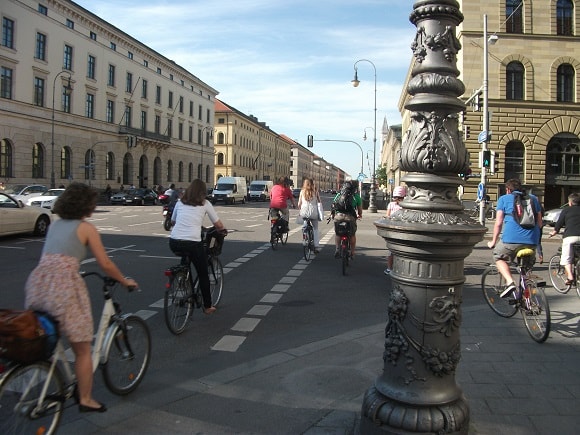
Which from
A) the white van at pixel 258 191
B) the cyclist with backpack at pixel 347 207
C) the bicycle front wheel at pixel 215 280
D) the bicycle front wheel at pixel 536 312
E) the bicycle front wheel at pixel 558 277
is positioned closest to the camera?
the bicycle front wheel at pixel 536 312

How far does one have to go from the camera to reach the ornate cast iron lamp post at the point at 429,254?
3.04 m

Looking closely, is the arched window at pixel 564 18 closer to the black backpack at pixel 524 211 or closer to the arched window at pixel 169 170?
the black backpack at pixel 524 211

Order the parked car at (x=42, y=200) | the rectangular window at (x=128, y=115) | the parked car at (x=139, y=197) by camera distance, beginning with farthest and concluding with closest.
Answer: the rectangular window at (x=128, y=115)
the parked car at (x=139, y=197)
the parked car at (x=42, y=200)

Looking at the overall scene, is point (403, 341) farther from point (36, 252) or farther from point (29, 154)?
point (29, 154)

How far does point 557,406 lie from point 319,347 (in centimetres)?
224

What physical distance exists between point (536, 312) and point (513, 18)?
33.5m

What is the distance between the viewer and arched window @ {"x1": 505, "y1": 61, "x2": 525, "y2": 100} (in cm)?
3462

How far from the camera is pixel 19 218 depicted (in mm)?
14758

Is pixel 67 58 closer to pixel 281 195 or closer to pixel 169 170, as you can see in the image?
pixel 169 170

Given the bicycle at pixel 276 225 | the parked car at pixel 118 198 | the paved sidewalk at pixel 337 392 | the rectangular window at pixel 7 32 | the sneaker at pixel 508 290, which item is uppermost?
the rectangular window at pixel 7 32

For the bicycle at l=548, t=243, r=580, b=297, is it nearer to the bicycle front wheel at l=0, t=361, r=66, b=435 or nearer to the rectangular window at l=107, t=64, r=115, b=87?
the bicycle front wheel at l=0, t=361, r=66, b=435

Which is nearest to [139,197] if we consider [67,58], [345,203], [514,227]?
[67,58]

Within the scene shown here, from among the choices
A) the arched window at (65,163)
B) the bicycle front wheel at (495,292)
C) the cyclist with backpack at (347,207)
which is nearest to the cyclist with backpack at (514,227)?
the bicycle front wheel at (495,292)

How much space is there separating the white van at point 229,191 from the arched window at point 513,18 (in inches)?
1116
